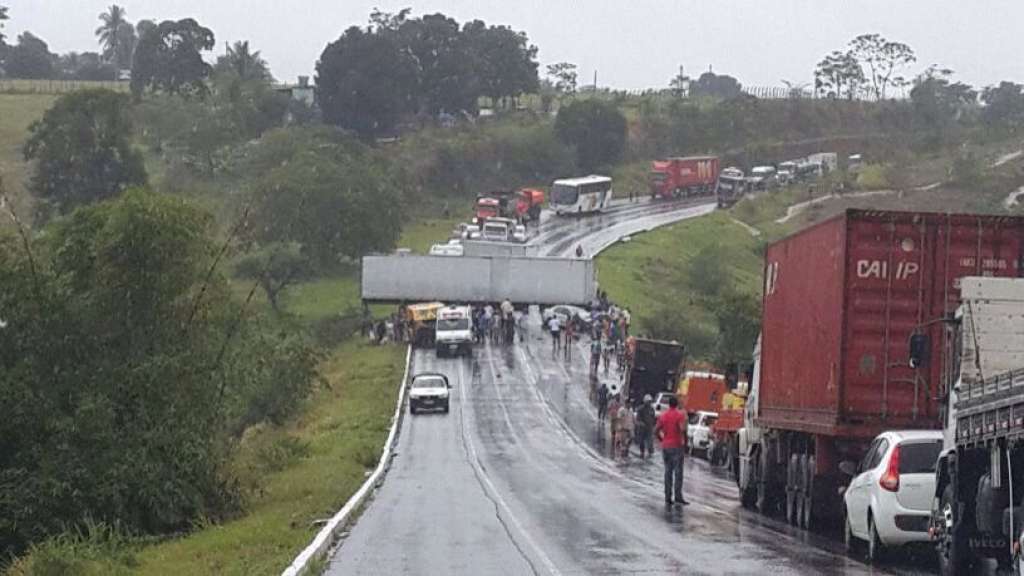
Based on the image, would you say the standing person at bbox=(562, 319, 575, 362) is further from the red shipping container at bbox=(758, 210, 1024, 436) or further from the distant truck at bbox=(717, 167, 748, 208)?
the red shipping container at bbox=(758, 210, 1024, 436)

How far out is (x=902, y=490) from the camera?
20312 millimetres

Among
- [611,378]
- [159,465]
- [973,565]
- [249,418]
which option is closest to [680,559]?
[973,565]

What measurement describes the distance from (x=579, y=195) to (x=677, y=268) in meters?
20.1

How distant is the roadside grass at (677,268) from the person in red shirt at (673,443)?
53515 millimetres

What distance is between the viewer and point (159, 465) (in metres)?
29.3

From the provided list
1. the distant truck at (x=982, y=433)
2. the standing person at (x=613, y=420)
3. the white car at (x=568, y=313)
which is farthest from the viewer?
the white car at (x=568, y=313)

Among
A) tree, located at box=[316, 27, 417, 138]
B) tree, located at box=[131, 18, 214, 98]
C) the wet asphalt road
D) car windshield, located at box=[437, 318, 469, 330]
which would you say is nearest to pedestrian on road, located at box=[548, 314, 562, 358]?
car windshield, located at box=[437, 318, 469, 330]

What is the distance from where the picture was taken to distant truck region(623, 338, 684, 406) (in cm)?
6319

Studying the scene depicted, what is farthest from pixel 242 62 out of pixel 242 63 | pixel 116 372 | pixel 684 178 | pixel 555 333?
pixel 116 372

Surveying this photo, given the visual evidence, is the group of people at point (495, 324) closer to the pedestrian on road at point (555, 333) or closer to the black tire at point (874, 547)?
the pedestrian on road at point (555, 333)

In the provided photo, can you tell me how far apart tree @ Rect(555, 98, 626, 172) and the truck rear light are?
12797 cm

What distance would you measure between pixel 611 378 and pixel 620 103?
103 metres

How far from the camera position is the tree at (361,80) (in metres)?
142

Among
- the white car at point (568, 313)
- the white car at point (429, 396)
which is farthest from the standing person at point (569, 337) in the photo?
the white car at point (429, 396)
